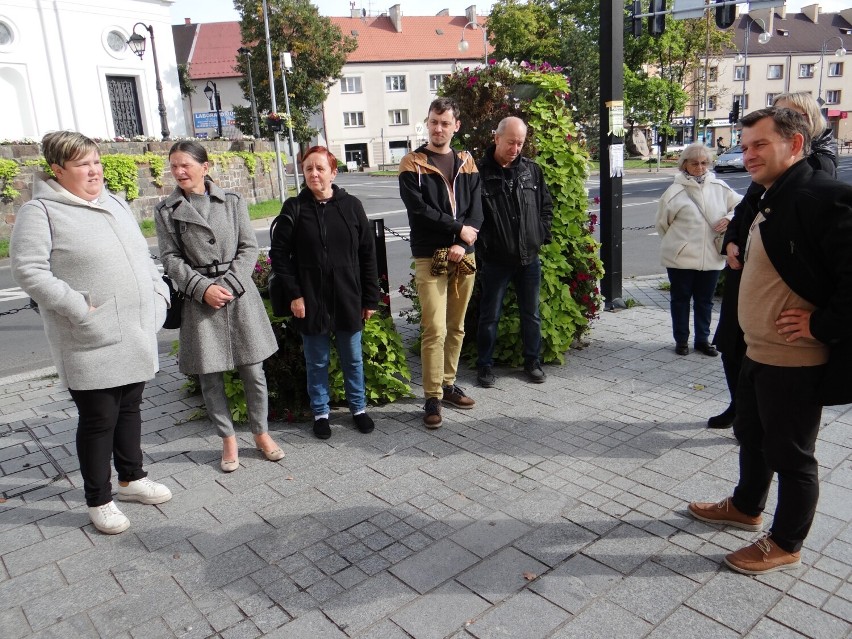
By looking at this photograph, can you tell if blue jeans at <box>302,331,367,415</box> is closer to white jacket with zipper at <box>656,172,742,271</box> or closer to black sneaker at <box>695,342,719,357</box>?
white jacket with zipper at <box>656,172,742,271</box>

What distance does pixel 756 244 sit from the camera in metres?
2.84

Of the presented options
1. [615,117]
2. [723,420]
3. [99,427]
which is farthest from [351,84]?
[99,427]

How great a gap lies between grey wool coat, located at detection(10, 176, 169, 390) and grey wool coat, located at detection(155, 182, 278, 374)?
0.35 meters

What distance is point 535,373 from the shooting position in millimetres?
5520

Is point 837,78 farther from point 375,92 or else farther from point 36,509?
point 36,509

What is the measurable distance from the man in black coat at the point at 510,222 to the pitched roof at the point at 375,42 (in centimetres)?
6176

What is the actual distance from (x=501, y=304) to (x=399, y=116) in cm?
6324

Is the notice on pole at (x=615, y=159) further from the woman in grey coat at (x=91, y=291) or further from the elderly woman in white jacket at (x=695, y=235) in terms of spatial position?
the woman in grey coat at (x=91, y=291)

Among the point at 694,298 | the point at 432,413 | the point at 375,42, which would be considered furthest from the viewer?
the point at 375,42

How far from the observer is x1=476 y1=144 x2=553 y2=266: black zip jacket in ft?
16.6

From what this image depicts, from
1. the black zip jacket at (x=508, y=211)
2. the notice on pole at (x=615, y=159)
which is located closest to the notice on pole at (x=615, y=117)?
the notice on pole at (x=615, y=159)

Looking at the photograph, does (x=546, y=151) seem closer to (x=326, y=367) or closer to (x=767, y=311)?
(x=326, y=367)

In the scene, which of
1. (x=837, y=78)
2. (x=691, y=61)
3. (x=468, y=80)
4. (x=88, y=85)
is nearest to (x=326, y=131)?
(x=691, y=61)

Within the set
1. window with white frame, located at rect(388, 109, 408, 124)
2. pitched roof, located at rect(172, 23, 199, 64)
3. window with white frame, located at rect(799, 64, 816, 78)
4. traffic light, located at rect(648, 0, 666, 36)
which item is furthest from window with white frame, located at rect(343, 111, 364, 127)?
traffic light, located at rect(648, 0, 666, 36)
